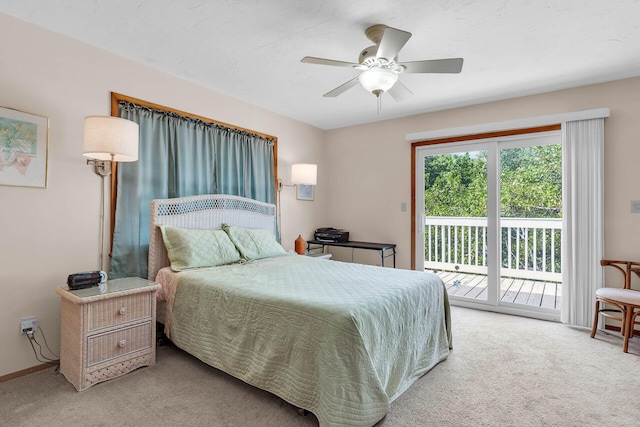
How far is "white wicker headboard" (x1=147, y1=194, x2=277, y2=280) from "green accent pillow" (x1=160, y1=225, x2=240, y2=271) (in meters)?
0.11

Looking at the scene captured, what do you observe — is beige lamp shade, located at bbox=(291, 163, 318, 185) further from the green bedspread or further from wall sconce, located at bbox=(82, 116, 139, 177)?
wall sconce, located at bbox=(82, 116, 139, 177)

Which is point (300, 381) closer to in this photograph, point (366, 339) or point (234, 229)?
point (366, 339)

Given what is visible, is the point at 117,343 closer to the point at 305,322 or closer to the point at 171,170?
the point at 305,322

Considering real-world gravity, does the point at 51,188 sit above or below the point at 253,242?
Result: above

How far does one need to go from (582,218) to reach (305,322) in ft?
10.1

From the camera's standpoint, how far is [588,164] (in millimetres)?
3133

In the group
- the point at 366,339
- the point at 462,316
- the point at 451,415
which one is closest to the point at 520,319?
the point at 462,316

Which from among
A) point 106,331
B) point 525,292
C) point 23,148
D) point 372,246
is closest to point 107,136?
point 23,148

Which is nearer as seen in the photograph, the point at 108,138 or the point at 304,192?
the point at 108,138

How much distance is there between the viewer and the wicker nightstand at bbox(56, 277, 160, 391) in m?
2.00

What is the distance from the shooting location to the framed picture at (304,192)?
15.0ft

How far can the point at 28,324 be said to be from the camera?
87.4 inches

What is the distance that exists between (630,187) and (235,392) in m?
3.82

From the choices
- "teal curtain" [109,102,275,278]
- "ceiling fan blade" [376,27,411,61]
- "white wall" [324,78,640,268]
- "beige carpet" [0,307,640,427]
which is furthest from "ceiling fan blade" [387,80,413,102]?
"beige carpet" [0,307,640,427]
